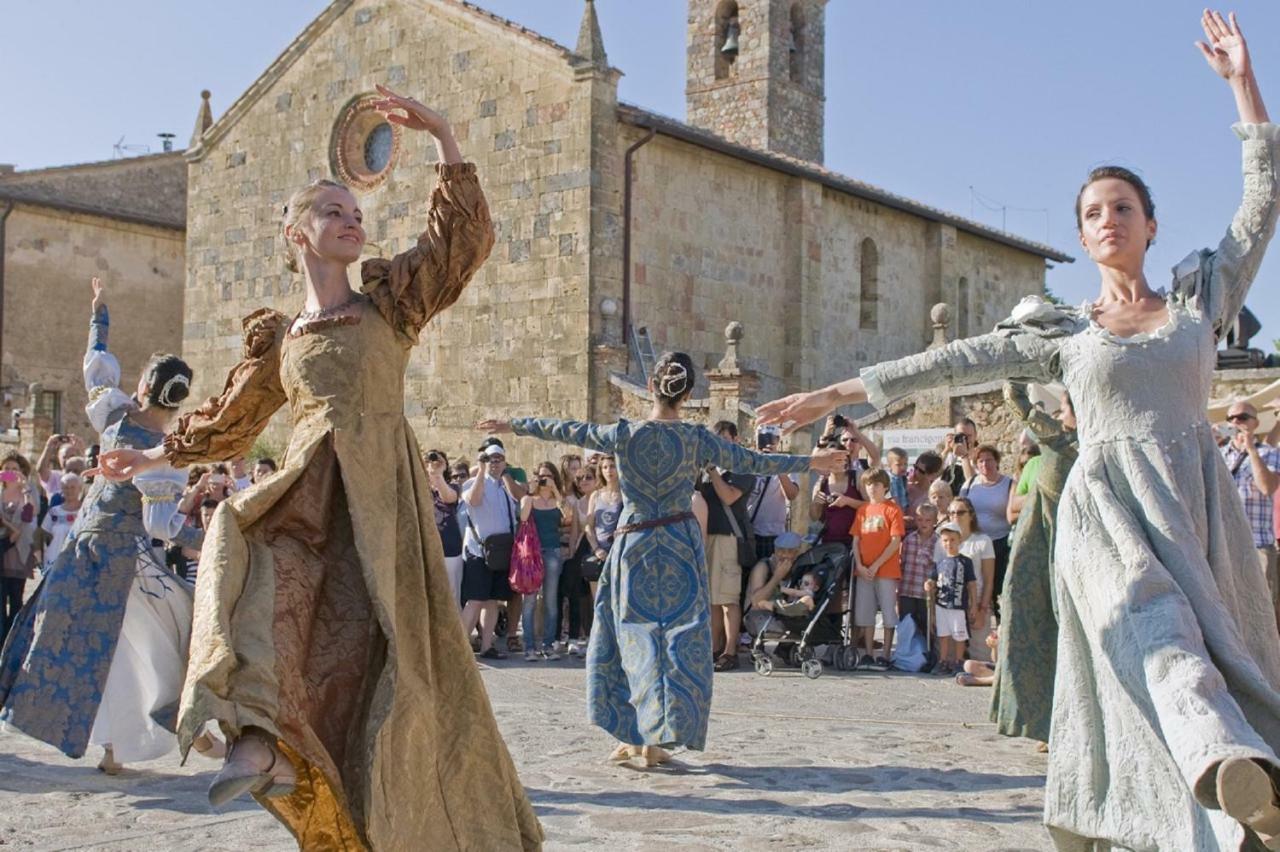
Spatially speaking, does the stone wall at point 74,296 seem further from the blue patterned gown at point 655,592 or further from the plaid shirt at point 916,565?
the blue patterned gown at point 655,592

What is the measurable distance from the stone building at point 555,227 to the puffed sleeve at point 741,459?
48.7ft

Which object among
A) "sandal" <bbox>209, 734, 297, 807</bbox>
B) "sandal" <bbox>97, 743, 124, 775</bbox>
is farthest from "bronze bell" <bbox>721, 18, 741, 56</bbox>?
"sandal" <bbox>209, 734, 297, 807</bbox>

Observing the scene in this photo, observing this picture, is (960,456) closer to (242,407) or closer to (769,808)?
(769,808)

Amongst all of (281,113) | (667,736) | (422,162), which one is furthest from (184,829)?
(281,113)

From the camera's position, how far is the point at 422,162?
25.0 meters

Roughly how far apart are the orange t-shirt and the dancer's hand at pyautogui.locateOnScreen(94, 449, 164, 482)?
25.3 ft

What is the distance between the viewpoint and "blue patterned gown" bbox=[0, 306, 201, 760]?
6594mm

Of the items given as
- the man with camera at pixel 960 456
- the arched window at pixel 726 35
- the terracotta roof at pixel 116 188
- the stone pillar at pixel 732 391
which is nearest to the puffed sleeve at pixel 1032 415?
the man with camera at pixel 960 456

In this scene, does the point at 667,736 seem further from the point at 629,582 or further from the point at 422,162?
the point at 422,162

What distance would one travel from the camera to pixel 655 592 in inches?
292

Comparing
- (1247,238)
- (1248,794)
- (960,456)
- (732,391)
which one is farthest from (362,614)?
(732,391)

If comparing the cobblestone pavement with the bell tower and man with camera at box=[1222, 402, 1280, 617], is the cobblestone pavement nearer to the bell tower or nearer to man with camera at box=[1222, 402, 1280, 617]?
man with camera at box=[1222, 402, 1280, 617]

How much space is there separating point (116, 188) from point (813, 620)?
26753 millimetres

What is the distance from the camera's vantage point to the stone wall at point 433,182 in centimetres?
2314
